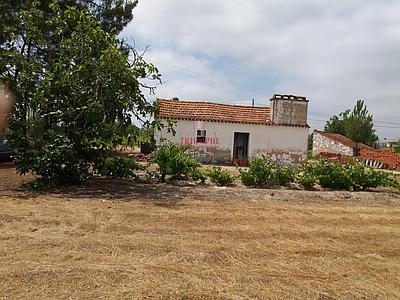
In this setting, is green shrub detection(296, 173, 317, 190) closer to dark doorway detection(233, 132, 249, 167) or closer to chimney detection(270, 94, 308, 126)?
dark doorway detection(233, 132, 249, 167)

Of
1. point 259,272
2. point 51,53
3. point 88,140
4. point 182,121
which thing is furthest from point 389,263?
point 182,121

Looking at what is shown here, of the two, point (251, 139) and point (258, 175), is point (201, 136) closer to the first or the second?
point (251, 139)

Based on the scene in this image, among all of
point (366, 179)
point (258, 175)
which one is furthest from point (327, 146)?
point (258, 175)

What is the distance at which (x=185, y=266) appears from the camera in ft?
15.7

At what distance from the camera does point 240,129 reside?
23.4 meters

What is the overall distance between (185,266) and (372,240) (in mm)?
3365

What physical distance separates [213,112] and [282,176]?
12049 mm

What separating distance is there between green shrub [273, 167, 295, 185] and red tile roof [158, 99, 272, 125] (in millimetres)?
10837

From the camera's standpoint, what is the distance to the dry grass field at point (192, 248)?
4133mm

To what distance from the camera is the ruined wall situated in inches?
1410

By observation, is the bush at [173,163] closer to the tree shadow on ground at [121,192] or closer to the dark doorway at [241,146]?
the tree shadow on ground at [121,192]

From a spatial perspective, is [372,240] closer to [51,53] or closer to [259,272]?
[259,272]

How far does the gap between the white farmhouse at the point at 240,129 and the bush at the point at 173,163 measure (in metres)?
9.64

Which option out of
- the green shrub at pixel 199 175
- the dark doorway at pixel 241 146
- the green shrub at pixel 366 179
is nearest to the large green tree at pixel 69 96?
the green shrub at pixel 199 175
